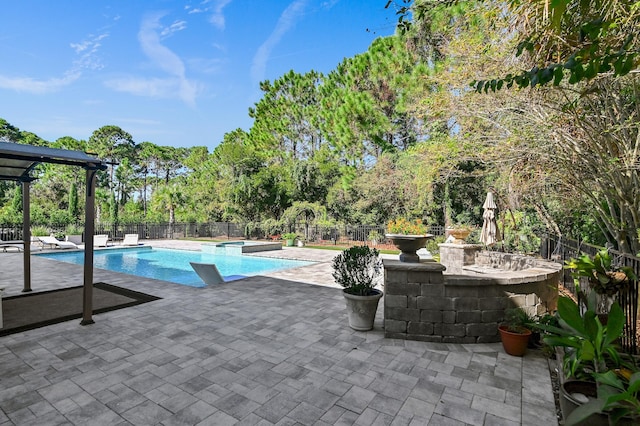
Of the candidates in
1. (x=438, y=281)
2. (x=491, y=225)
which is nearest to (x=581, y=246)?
(x=491, y=225)

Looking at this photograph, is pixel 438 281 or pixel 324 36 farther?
→ pixel 324 36

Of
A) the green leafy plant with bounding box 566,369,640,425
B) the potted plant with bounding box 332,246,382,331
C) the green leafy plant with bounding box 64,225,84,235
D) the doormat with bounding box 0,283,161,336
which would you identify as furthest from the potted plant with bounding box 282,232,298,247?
the green leafy plant with bounding box 566,369,640,425

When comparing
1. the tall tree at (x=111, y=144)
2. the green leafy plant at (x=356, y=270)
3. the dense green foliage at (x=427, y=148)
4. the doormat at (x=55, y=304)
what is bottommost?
the doormat at (x=55, y=304)

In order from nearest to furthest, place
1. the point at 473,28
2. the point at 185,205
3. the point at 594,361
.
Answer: the point at 594,361 < the point at 473,28 < the point at 185,205

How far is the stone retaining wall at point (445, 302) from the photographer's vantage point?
3.75 metres

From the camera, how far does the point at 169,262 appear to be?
41.8 feet

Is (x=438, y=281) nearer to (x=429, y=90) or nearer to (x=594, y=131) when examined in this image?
(x=594, y=131)

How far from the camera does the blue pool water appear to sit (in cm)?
1005

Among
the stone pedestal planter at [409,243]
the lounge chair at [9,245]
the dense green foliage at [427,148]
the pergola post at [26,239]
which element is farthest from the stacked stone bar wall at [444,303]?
the lounge chair at [9,245]

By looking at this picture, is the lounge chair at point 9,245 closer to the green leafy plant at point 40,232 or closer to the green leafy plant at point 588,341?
the green leafy plant at point 40,232

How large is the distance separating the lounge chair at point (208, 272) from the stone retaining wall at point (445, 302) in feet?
14.2

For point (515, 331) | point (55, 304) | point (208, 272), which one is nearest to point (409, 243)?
point (515, 331)

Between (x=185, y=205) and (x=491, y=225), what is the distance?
22312mm

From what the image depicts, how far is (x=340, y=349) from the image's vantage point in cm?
358
